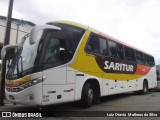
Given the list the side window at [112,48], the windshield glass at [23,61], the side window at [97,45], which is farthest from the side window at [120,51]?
the windshield glass at [23,61]

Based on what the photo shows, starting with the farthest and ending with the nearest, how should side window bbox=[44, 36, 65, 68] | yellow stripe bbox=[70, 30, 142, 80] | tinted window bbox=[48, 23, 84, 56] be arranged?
yellow stripe bbox=[70, 30, 142, 80], tinted window bbox=[48, 23, 84, 56], side window bbox=[44, 36, 65, 68]

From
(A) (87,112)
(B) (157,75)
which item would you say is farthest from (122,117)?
(B) (157,75)

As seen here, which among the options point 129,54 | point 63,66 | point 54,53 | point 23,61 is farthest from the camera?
point 129,54

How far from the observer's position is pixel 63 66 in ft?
28.2

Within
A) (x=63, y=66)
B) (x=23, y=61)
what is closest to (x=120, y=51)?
(x=63, y=66)

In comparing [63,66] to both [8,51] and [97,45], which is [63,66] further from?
[8,51]

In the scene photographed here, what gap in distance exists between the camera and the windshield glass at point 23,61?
7776 mm

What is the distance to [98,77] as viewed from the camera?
10734 mm

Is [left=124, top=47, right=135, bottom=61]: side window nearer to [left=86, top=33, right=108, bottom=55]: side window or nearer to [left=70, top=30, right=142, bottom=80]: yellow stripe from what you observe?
[left=86, top=33, right=108, bottom=55]: side window

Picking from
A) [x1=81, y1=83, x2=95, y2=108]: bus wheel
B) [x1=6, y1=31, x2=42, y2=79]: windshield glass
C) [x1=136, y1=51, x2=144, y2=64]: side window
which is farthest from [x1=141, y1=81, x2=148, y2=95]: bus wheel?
[x1=6, y1=31, x2=42, y2=79]: windshield glass

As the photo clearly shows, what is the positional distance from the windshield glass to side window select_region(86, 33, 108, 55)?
2.68 m

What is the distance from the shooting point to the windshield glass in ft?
25.5

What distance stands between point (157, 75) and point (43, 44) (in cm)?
1685

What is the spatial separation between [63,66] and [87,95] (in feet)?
5.94
